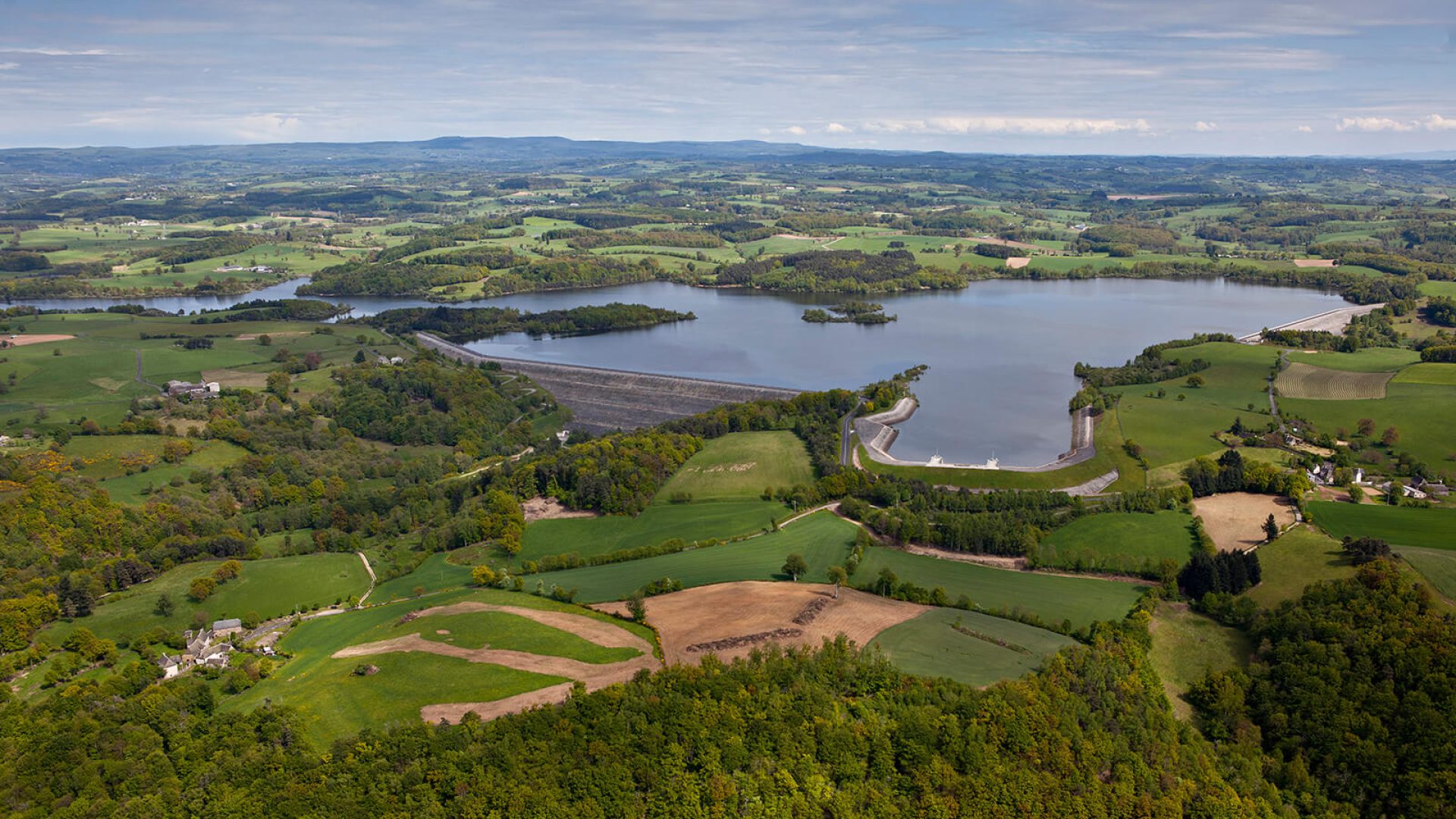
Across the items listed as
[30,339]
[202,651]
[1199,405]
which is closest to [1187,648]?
[1199,405]

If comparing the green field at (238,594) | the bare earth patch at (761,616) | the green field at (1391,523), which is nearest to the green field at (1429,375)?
the green field at (1391,523)

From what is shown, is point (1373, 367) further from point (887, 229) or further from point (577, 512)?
point (887, 229)

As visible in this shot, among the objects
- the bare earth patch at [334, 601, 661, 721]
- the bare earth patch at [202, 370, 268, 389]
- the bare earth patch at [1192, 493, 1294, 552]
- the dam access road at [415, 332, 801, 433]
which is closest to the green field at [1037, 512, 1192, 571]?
the bare earth patch at [1192, 493, 1294, 552]

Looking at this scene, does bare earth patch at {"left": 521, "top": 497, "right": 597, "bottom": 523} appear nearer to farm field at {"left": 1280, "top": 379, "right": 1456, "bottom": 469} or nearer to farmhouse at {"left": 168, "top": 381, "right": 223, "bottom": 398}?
farmhouse at {"left": 168, "top": 381, "right": 223, "bottom": 398}

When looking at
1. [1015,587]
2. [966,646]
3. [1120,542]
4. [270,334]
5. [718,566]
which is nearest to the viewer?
[966,646]

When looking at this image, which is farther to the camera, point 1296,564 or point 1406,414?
point 1406,414

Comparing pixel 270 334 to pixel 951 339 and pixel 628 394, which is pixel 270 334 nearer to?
pixel 628 394

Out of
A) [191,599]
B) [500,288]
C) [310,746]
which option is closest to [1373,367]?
[310,746]
